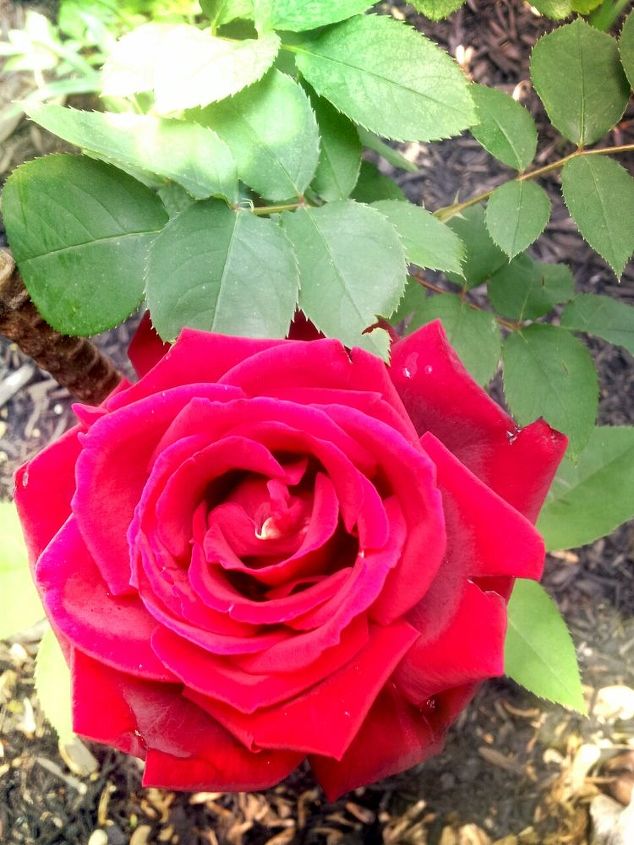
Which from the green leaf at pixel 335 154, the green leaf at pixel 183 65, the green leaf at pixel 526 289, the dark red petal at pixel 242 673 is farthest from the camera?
the green leaf at pixel 526 289

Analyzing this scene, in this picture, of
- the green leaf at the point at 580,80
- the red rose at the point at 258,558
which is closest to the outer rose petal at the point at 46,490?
the red rose at the point at 258,558

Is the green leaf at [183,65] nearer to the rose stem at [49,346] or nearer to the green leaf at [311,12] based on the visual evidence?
the green leaf at [311,12]

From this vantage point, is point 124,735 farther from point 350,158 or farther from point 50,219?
point 350,158

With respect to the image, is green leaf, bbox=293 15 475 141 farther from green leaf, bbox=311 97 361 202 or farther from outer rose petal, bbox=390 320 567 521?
outer rose petal, bbox=390 320 567 521

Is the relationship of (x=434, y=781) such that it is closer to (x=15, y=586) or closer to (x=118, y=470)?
(x=15, y=586)

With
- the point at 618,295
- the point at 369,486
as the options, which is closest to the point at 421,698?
the point at 369,486

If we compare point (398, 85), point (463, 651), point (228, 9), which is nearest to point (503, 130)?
point (398, 85)

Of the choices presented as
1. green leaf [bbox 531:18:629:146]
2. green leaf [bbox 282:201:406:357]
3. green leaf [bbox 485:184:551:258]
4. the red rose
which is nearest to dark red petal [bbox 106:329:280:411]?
the red rose
